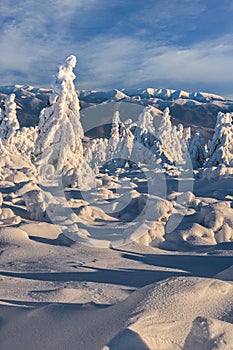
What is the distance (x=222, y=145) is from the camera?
3064cm

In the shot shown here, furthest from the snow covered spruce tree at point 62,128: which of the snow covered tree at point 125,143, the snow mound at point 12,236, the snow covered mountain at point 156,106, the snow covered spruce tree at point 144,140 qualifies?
the snow covered mountain at point 156,106

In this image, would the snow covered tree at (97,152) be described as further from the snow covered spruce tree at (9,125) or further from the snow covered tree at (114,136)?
the snow covered spruce tree at (9,125)

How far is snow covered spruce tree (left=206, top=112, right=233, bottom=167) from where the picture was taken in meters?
29.4

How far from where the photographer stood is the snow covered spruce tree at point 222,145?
96.4 ft

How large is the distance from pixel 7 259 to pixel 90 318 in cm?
325

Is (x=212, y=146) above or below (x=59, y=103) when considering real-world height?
below

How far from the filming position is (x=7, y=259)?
6184 millimetres

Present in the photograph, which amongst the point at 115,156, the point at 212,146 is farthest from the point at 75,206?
the point at 115,156

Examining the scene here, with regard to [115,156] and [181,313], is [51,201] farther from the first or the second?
[115,156]

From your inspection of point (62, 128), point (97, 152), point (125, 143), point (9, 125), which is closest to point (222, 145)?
point (62, 128)

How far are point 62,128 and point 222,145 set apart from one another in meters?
16.1

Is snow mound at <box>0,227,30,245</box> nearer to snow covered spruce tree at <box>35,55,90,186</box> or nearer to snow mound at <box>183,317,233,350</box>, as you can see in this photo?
snow mound at <box>183,317,233,350</box>

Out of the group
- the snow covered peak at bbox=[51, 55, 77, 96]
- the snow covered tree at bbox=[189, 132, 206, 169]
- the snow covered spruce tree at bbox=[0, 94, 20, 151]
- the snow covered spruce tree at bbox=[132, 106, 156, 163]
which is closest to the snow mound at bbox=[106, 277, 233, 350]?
the snow covered peak at bbox=[51, 55, 77, 96]

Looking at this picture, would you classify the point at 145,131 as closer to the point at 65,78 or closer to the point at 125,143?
the point at 125,143
